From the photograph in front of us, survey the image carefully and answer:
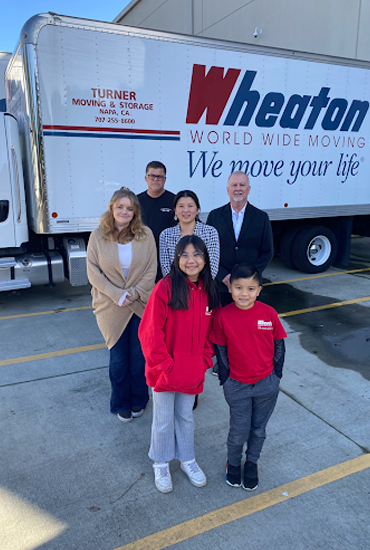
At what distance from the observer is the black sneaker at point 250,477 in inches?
103

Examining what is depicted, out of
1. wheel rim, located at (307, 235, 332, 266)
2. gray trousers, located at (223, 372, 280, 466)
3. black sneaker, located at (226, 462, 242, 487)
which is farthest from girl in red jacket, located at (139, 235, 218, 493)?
wheel rim, located at (307, 235, 332, 266)

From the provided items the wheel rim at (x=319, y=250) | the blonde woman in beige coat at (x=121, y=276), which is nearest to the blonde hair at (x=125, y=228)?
the blonde woman in beige coat at (x=121, y=276)

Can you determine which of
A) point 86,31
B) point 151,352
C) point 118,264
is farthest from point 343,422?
point 86,31

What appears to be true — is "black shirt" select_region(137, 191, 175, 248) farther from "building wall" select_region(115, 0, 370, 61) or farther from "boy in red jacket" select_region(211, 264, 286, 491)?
"building wall" select_region(115, 0, 370, 61)

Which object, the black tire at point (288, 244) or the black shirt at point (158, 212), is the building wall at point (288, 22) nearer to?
the black tire at point (288, 244)

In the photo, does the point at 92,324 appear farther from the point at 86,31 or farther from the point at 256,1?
the point at 256,1

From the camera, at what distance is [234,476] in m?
2.63

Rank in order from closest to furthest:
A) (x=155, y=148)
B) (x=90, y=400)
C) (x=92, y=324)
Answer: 1. (x=90, y=400)
2. (x=92, y=324)
3. (x=155, y=148)

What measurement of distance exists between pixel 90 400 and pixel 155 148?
3725 mm

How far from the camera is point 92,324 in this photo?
18.0 ft

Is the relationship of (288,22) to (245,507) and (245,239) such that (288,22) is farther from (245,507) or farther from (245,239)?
(245,507)

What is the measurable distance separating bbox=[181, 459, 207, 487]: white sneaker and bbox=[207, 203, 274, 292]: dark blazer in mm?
1472

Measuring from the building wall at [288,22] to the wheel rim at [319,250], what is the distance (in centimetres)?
635

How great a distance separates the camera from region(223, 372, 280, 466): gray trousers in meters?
2.46
